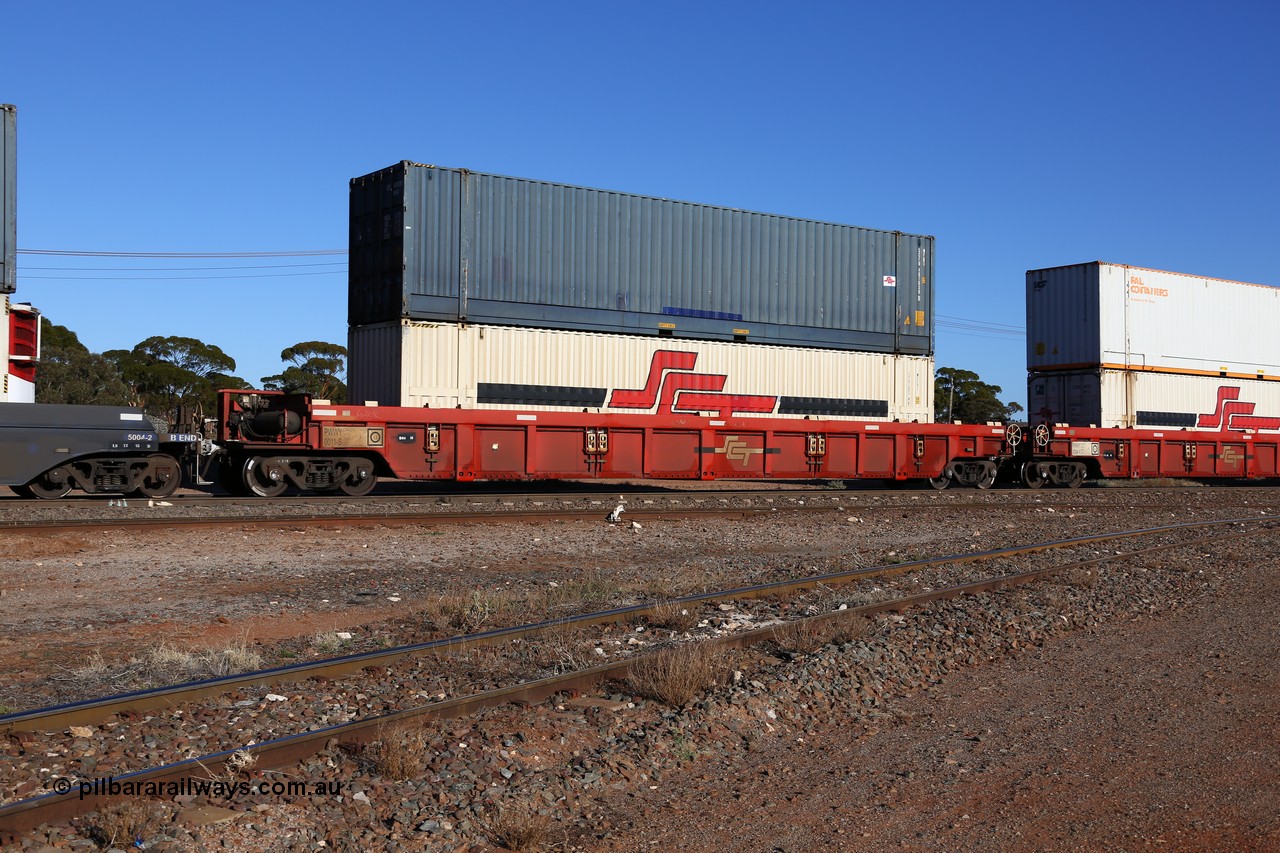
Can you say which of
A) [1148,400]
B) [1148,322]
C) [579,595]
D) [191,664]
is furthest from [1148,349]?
[191,664]

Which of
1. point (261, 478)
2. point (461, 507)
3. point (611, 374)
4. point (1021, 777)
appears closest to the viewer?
point (1021, 777)

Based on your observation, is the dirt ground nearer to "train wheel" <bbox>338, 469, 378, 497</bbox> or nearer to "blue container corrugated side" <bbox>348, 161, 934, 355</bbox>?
"train wheel" <bbox>338, 469, 378, 497</bbox>

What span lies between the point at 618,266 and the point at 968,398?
6285cm

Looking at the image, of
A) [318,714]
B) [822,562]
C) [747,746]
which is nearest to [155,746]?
[318,714]

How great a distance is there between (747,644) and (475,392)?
37.9 ft

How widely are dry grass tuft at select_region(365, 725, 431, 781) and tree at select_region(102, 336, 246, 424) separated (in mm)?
50926

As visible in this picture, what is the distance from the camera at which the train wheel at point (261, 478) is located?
16.7 m

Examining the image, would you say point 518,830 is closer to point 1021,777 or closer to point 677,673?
point 677,673

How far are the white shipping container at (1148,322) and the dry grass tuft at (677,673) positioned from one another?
816 inches

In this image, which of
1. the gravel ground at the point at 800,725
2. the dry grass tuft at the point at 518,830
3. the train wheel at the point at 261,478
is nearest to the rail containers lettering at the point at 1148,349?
the gravel ground at the point at 800,725

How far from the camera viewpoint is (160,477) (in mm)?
16734

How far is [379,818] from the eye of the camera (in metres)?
4.11

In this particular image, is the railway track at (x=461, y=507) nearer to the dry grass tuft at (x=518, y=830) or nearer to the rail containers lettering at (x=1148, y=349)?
the rail containers lettering at (x=1148, y=349)

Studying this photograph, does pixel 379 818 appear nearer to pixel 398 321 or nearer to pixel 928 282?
pixel 398 321
